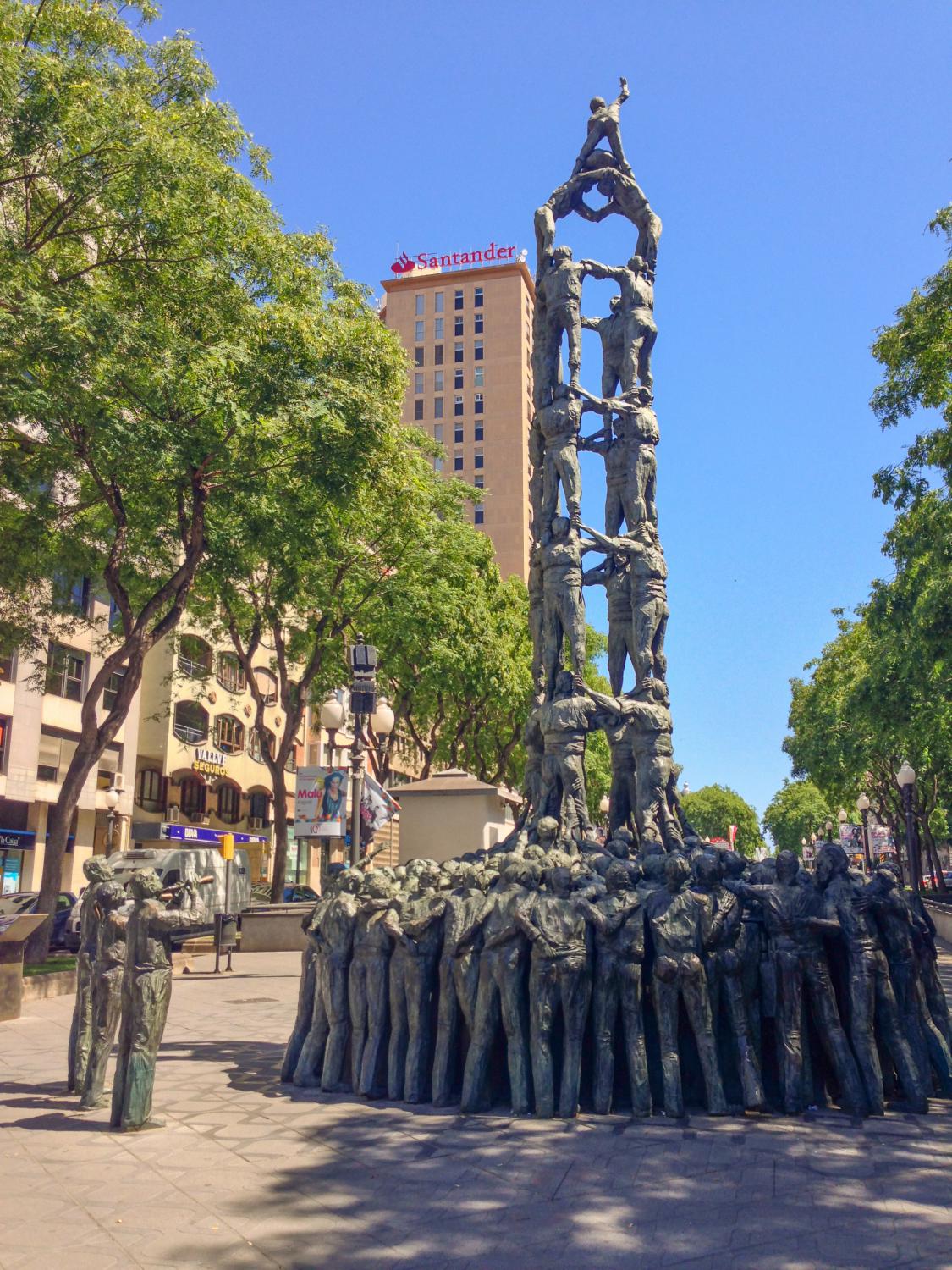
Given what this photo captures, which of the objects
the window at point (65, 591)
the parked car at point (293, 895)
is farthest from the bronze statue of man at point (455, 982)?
the parked car at point (293, 895)

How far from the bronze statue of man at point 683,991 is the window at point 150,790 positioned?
110 feet

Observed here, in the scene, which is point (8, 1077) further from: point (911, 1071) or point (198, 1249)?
point (911, 1071)

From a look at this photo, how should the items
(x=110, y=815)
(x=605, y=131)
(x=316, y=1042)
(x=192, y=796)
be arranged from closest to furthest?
(x=316, y=1042) < (x=605, y=131) < (x=110, y=815) < (x=192, y=796)

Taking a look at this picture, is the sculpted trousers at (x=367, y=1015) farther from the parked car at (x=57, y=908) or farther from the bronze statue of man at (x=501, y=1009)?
the parked car at (x=57, y=908)

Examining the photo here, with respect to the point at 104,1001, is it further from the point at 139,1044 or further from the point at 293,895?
the point at 293,895

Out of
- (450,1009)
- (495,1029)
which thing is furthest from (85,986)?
(495,1029)

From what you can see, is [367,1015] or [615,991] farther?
[367,1015]

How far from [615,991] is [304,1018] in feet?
9.84

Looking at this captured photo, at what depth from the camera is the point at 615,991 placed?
26.7ft

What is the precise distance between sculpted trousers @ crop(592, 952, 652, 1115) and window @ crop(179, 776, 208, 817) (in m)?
34.6

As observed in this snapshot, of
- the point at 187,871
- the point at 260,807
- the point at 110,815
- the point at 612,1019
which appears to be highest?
the point at 260,807

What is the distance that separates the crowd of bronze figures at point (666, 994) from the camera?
7969mm

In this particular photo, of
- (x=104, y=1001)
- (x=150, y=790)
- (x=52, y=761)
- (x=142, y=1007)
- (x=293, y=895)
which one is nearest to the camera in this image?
(x=142, y=1007)

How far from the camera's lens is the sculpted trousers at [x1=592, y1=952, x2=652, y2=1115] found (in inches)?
316
